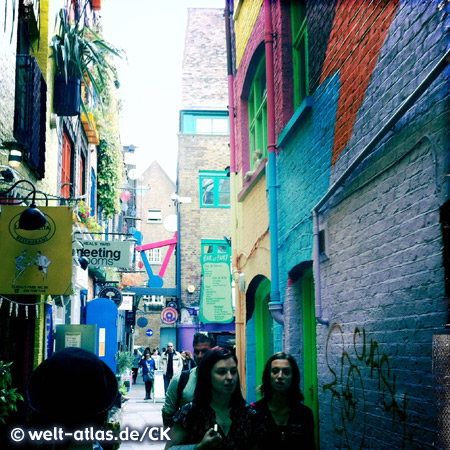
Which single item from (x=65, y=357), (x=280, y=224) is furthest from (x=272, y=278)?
(x=65, y=357)

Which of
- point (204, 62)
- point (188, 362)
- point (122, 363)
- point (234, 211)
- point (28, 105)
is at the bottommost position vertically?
point (122, 363)

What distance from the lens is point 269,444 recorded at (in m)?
4.29

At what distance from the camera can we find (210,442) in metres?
3.45

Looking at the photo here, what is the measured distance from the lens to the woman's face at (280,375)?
181 inches

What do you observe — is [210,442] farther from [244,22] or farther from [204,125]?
[204,125]

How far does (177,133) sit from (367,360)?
26.5 metres

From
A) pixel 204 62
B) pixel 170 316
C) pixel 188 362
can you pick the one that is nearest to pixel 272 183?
pixel 188 362

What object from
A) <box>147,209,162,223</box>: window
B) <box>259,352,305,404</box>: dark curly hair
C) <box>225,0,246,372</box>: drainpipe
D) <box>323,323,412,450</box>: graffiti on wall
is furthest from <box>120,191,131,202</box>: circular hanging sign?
<box>259,352,305,404</box>: dark curly hair

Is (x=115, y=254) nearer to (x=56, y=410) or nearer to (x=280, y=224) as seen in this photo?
(x=280, y=224)

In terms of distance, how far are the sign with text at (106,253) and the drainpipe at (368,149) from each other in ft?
17.5

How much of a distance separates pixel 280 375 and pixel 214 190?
26692 mm

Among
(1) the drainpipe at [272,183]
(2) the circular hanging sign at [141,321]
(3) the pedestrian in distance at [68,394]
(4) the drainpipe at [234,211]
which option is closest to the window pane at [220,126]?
(2) the circular hanging sign at [141,321]

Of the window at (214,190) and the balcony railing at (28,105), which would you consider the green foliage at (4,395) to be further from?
the window at (214,190)

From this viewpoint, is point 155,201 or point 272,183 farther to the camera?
point 155,201
